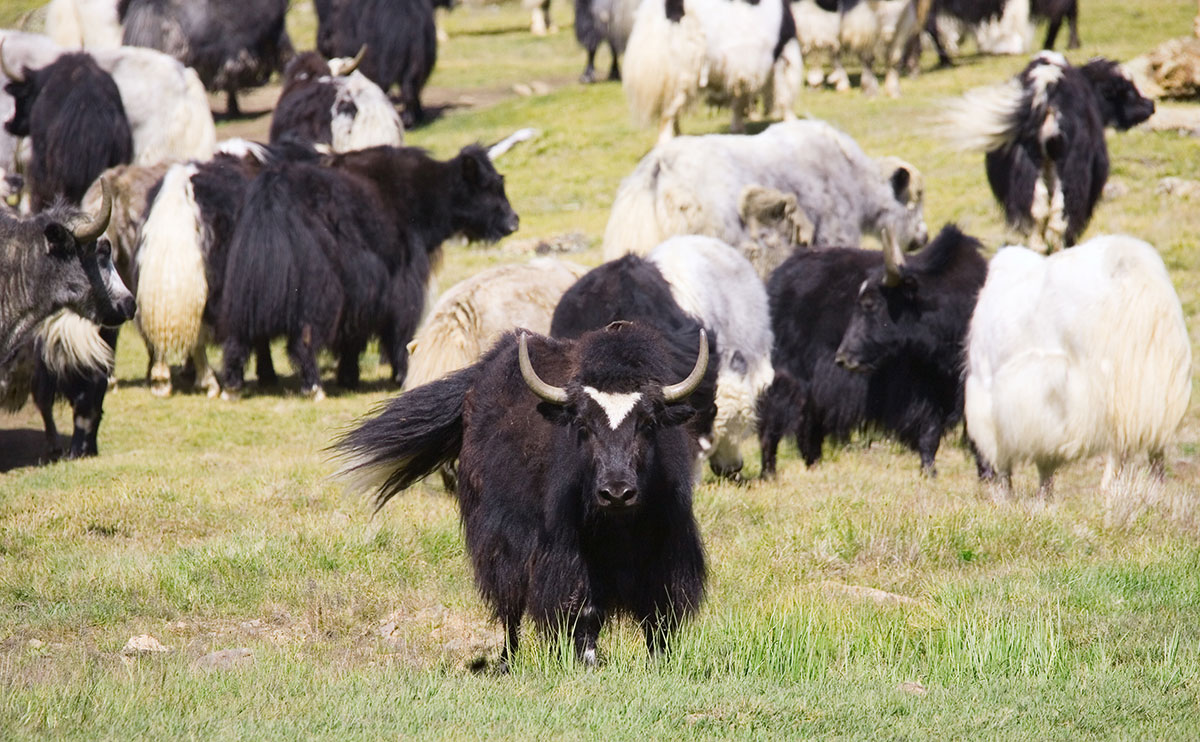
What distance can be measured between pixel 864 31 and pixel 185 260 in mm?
14090

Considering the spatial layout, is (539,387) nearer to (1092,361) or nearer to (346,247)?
(1092,361)

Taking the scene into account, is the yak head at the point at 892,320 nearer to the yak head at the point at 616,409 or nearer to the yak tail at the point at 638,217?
the yak tail at the point at 638,217

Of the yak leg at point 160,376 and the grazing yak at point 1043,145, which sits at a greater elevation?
the grazing yak at point 1043,145

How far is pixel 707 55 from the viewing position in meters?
18.6

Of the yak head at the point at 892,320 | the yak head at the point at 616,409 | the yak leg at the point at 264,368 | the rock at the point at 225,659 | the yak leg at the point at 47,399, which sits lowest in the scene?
the yak leg at the point at 264,368

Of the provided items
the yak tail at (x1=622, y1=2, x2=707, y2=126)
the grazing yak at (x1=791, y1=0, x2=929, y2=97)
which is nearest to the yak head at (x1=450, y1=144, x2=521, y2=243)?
the yak tail at (x1=622, y1=2, x2=707, y2=126)

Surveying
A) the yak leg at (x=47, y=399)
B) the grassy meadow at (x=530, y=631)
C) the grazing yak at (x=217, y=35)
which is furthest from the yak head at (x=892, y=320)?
the grazing yak at (x=217, y=35)

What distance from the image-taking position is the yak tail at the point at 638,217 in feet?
38.8

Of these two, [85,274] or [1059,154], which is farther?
[1059,154]

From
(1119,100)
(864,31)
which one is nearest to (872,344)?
(1119,100)

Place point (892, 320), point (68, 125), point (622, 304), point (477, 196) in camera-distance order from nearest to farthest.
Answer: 1. point (622, 304)
2. point (892, 320)
3. point (477, 196)
4. point (68, 125)

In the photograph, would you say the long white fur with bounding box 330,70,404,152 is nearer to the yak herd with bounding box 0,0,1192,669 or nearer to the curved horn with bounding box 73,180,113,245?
the yak herd with bounding box 0,0,1192,669

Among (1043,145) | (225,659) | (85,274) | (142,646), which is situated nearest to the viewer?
(225,659)

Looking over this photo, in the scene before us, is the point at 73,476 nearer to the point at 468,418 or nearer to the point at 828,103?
the point at 468,418
